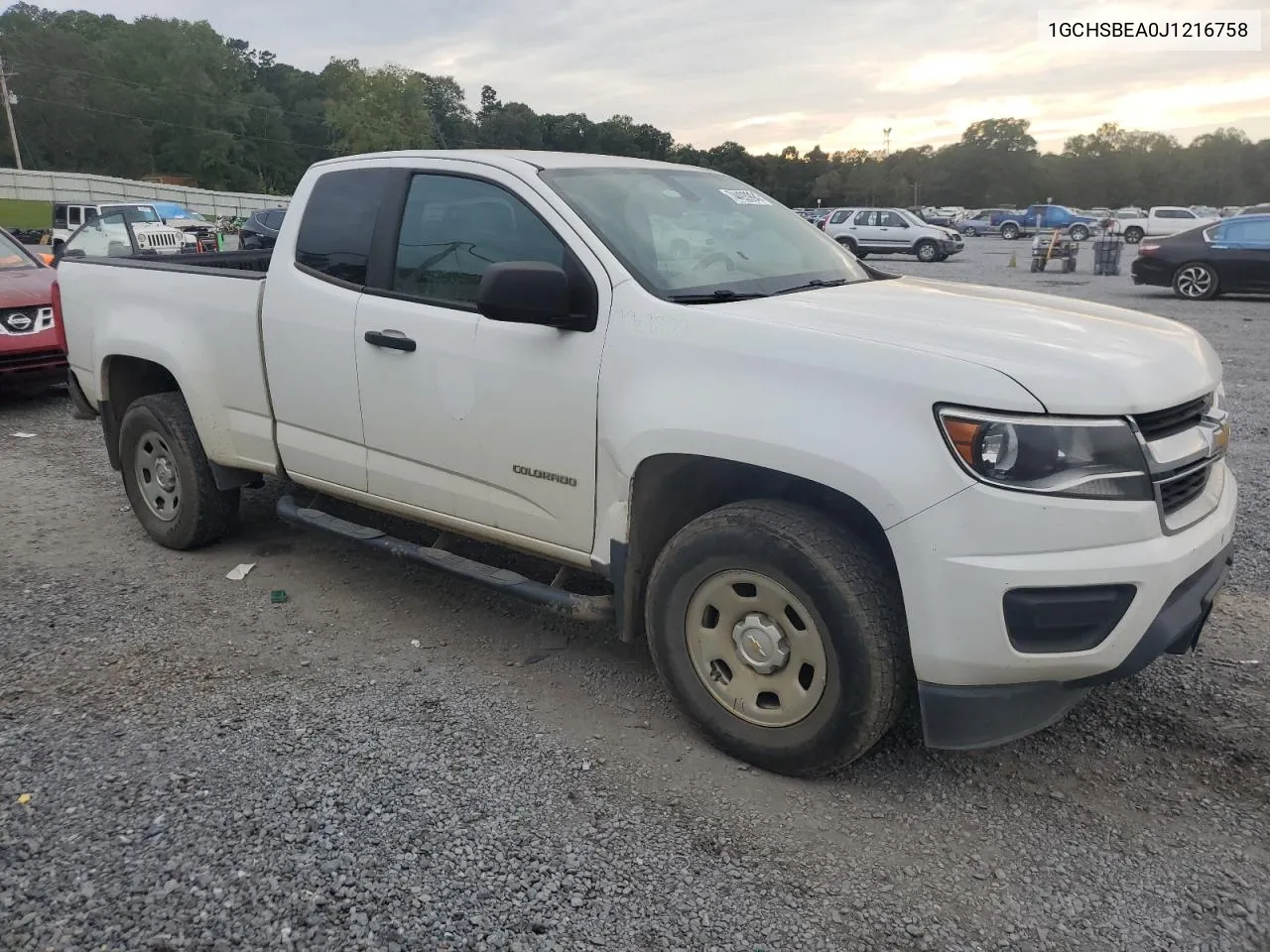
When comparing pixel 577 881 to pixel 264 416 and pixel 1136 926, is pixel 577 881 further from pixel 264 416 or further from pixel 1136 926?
pixel 264 416

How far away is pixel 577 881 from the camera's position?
2.61 metres

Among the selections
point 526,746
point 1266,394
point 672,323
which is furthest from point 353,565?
point 1266,394

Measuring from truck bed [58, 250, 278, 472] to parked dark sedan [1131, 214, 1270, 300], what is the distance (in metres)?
16.1

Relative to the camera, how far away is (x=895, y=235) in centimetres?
3038

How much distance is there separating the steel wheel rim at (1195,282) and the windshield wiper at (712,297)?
15.8 metres

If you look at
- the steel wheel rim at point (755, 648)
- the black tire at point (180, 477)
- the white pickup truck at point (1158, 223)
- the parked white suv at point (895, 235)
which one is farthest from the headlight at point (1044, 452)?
the white pickup truck at point (1158, 223)

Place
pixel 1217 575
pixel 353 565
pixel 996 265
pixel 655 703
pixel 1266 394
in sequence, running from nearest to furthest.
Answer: pixel 1217 575 < pixel 655 703 < pixel 353 565 < pixel 1266 394 < pixel 996 265

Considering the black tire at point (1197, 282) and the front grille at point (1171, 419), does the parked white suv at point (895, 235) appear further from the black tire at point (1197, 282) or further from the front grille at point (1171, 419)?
the front grille at point (1171, 419)

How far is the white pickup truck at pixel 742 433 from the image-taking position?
8.43ft

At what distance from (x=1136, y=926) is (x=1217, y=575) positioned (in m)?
1.09

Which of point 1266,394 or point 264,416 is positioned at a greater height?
point 264,416

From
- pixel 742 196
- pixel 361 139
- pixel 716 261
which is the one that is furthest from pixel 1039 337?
pixel 361 139

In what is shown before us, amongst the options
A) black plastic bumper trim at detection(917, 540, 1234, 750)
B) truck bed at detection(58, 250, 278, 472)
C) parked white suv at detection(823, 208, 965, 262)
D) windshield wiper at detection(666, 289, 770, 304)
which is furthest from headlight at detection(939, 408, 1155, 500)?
parked white suv at detection(823, 208, 965, 262)

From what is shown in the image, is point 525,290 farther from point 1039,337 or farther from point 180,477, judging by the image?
point 180,477
